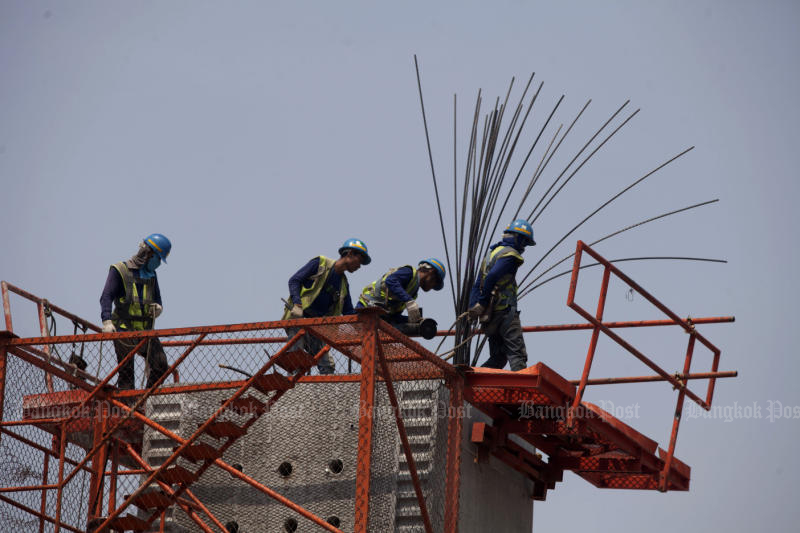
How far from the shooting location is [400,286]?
16.6 metres

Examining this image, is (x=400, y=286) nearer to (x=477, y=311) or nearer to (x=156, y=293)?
(x=477, y=311)

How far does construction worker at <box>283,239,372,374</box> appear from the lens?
17250 mm

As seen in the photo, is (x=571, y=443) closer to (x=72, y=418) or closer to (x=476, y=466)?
(x=476, y=466)

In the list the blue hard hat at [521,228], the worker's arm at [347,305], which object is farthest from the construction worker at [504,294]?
the worker's arm at [347,305]

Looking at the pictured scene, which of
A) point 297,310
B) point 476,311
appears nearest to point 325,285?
point 297,310

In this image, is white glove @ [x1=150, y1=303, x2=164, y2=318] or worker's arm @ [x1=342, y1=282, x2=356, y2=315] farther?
worker's arm @ [x1=342, y1=282, x2=356, y2=315]

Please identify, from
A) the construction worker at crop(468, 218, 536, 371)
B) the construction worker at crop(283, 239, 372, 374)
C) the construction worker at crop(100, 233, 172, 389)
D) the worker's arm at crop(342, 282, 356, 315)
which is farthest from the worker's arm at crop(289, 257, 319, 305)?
the construction worker at crop(468, 218, 536, 371)

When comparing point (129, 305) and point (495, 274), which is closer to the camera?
point (495, 274)

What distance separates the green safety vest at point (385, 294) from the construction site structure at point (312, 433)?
150 cm

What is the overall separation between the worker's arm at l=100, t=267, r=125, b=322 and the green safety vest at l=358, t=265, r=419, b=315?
3.11 metres

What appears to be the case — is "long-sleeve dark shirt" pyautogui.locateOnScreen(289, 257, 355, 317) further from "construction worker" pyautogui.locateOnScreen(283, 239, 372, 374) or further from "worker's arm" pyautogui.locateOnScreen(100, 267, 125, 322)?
"worker's arm" pyautogui.locateOnScreen(100, 267, 125, 322)

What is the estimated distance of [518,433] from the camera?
54.0 feet

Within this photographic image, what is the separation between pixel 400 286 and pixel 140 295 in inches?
135

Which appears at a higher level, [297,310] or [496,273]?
[496,273]
